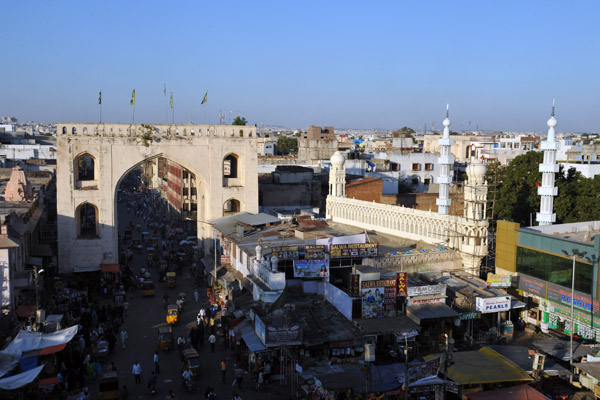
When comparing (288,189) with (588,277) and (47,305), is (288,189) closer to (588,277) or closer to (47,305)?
(47,305)

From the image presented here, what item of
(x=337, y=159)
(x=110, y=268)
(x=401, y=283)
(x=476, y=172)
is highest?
(x=337, y=159)

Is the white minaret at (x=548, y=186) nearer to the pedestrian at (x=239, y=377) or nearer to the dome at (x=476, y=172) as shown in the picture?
the dome at (x=476, y=172)

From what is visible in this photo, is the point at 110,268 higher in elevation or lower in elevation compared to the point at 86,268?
higher

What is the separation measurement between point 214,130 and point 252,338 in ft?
58.0

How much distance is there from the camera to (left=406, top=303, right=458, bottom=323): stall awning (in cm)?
2006

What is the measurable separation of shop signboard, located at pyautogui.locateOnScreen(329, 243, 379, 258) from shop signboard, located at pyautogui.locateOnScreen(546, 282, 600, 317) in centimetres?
664

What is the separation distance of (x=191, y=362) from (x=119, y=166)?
54.3ft

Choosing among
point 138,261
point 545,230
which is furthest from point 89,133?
point 545,230

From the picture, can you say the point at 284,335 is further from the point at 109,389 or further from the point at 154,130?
the point at 154,130

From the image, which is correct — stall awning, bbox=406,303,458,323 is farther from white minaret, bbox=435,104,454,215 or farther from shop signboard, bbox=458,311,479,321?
white minaret, bbox=435,104,454,215

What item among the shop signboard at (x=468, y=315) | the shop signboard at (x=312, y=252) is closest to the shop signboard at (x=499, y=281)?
the shop signboard at (x=468, y=315)

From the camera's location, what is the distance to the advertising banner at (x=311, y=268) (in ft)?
71.4

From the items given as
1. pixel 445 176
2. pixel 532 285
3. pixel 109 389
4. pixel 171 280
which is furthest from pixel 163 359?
pixel 445 176

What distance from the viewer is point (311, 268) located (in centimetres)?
2194
